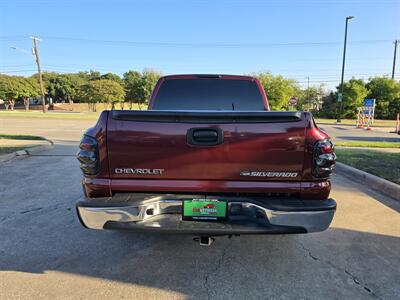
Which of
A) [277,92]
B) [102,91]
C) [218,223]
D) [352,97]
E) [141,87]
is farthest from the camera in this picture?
[141,87]

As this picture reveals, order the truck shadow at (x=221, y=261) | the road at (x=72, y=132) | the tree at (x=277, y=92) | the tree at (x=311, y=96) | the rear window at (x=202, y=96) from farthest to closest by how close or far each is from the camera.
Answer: the tree at (x=311, y=96) < the tree at (x=277, y=92) < the road at (x=72, y=132) < the rear window at (x=202, y=96) < the truck shadow at (x=221, y=261)

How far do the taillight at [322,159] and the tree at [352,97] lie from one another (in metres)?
43.7

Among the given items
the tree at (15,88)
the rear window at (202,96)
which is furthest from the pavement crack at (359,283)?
the tree at (15,88)

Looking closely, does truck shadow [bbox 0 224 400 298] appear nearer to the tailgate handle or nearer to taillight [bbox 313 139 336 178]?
taillight [bbox 313 139 336 178]

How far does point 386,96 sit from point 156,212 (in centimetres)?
4866

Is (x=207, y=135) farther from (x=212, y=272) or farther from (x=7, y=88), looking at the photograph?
(x=7, y=88)

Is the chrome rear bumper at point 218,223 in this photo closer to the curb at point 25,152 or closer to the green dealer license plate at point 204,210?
the green dealer license plate at point 204,210

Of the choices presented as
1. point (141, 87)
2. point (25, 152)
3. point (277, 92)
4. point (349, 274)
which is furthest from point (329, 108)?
point (349, 274)

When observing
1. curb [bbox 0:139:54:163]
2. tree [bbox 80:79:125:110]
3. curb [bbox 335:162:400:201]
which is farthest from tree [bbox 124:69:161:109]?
curb [bbox 335:162:400:201]

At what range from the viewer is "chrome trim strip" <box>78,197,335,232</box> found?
2.57 meters

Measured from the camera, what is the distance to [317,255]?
3359 millimetres

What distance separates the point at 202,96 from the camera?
14.9 feet

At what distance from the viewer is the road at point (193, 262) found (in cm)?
269

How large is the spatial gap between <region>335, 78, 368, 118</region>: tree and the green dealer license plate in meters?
44.3
